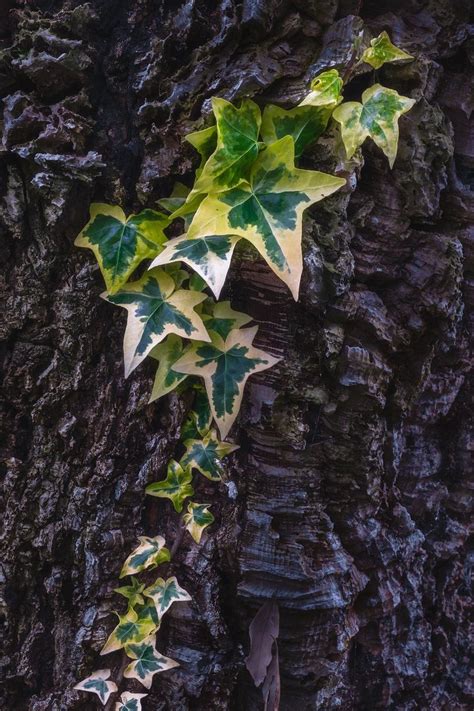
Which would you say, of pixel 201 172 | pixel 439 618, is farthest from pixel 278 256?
pixel 439 618

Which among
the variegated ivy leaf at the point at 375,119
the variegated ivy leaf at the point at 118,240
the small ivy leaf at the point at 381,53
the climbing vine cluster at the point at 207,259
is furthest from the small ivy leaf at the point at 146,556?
the small ivy leaf at the point at 381,53

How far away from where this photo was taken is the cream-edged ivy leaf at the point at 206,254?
743 mm

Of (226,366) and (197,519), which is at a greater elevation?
(226,366)

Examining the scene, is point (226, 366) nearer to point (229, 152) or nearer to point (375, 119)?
point (229, 152)

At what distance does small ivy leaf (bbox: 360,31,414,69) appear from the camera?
0.82 m

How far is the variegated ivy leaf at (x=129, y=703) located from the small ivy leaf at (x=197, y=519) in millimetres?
288

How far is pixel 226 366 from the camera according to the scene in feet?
2.76

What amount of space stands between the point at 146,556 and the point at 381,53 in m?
0.90

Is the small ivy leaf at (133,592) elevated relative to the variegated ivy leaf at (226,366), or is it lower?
lower

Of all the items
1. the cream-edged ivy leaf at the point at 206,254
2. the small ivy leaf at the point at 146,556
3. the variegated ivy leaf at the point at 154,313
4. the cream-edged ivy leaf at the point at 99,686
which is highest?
the cream-edged ivy leaf at the point at 206,254

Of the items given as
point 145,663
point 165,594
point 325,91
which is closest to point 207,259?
point 325,91

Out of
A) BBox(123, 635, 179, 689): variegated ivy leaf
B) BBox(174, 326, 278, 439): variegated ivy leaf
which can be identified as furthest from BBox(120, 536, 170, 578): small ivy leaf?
BBox(174, 326, 278, 439): variegated ivy leaf

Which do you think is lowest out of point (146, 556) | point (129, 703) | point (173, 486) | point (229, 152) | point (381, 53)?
point (129, 703)

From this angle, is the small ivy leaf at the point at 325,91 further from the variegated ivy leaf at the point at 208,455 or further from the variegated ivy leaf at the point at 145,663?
the variegated ivy leaf at the point at 145,663
